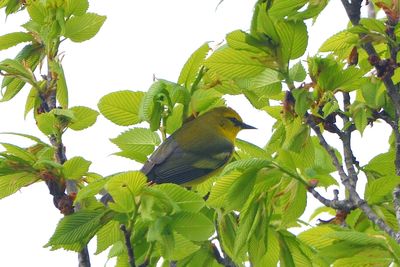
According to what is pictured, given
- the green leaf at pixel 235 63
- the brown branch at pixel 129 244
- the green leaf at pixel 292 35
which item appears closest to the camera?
the brown branch at pixel 129 244

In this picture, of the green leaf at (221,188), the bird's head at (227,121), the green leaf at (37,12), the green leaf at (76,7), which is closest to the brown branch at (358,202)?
the green leaf at (221,188)

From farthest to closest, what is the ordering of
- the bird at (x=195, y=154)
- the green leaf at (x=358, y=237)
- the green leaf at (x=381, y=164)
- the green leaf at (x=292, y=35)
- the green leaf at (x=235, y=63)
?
the bird at (x=195, y=154)
the green leaf at (x=381, y=164)
the green leaf at (x=235, y=63)
the green leaf at (x=292, y=35)
the green leaf at (x=358, y=237)

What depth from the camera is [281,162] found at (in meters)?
3.38

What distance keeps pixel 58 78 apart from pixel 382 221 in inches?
62.3

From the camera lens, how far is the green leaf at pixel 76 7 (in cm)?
404

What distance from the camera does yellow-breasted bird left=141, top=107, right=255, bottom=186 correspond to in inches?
235

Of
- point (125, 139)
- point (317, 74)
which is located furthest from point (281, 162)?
point (125, 139)

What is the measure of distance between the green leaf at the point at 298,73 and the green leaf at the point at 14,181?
3.73ft

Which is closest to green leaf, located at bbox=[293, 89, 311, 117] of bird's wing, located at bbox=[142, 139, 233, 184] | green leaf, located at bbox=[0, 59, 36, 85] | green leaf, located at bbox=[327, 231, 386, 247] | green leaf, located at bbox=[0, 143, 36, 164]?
green leaf, located at bbox=[327, 231, 386, 247]

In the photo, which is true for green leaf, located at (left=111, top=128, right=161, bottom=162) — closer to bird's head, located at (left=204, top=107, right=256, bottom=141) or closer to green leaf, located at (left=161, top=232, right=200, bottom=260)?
green leaf, located at (left=161, top=232, right=200, bottom=260)

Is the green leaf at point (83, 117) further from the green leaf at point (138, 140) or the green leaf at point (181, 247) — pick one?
the green leaf at point (181, 247)

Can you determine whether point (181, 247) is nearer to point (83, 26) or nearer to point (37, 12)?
point (83, 26)

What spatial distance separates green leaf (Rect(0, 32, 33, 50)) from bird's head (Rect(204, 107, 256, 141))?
303 cm

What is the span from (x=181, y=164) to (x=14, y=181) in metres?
2.79
